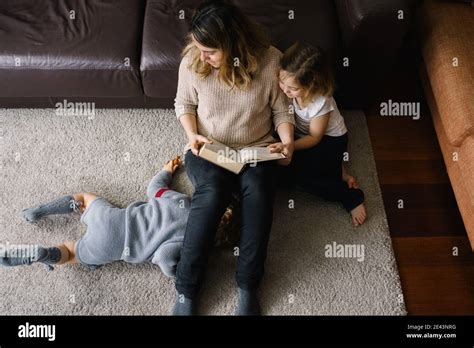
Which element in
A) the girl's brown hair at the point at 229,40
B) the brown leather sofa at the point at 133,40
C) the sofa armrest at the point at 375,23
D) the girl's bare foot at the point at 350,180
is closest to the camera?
the girl's brown hair at the point at 229,40

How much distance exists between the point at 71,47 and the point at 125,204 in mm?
615

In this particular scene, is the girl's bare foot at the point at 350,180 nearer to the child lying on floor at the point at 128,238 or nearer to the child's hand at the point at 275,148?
the child's hand at the point at 275,148

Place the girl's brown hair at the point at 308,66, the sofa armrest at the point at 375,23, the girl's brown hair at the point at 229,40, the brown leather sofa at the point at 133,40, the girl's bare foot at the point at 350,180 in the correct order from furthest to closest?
the girl's bare foot at the point at 350,180, the brown leather sofa at the point at 133,40, the sofa armrest at the point at 375,23, the girl's brown hair at the point at 308,66, the girl's brown hair at the point at 229,40

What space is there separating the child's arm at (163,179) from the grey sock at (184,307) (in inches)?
16.0

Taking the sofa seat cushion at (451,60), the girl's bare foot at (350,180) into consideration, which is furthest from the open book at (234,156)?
the sofa seat cushion at (451,60)

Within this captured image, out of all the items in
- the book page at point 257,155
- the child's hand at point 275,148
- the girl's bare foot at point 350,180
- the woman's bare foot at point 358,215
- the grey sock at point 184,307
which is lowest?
the grey sock at point 184,307

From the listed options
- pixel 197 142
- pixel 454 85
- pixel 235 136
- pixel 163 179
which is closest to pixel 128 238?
pixel 163 179

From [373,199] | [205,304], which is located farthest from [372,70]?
[205,304]

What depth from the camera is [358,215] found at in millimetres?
1694

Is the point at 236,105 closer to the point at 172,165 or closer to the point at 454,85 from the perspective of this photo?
the point at 172,165

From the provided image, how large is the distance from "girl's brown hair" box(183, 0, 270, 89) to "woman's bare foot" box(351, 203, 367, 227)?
0.64 meters

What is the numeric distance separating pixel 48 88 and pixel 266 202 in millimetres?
970

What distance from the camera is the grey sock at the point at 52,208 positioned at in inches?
65.7

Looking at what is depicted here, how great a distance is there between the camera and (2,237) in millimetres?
1670
